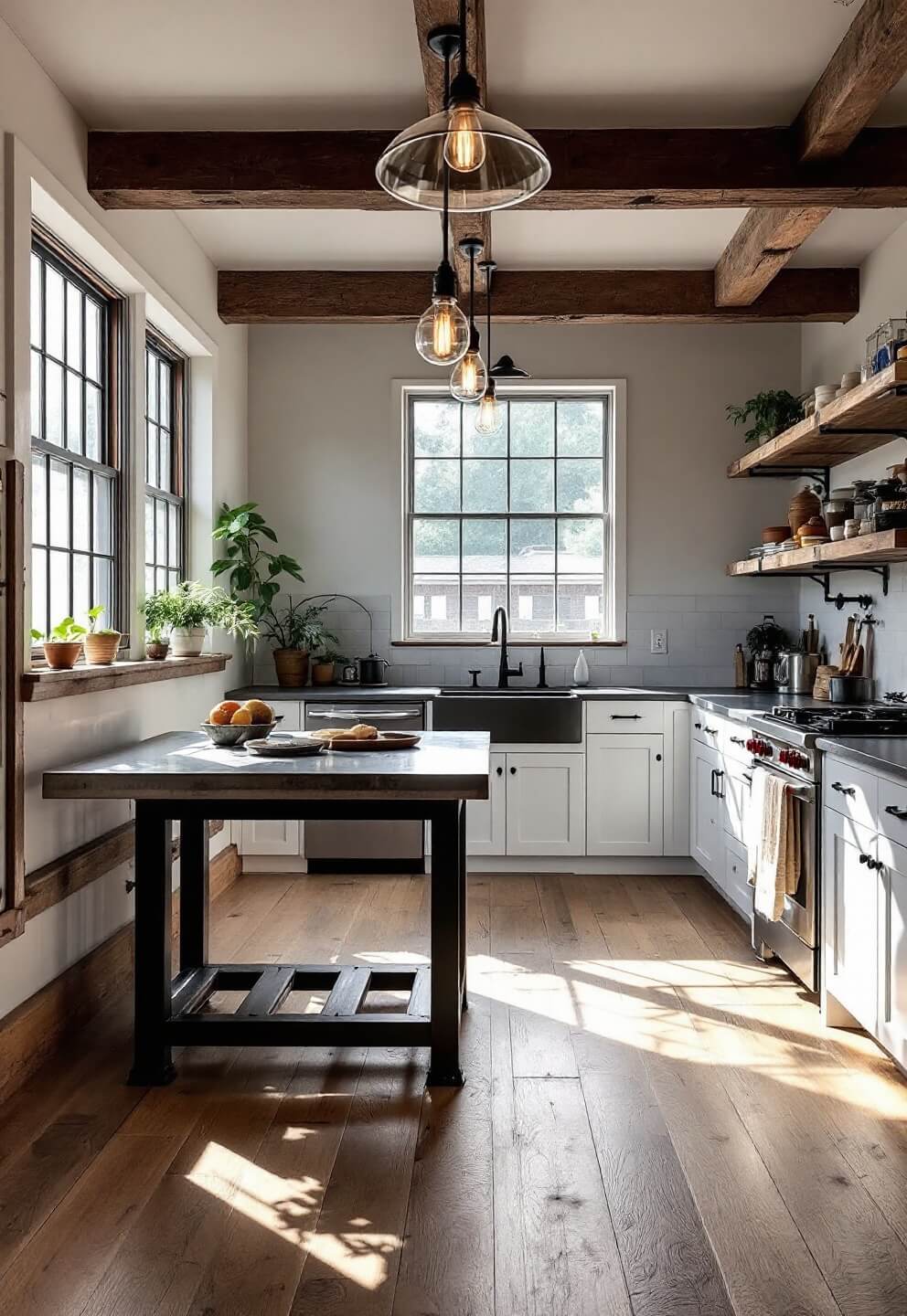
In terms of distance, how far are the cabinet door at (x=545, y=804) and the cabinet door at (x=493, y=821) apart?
0.03 meters

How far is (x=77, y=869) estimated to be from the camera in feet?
11.3

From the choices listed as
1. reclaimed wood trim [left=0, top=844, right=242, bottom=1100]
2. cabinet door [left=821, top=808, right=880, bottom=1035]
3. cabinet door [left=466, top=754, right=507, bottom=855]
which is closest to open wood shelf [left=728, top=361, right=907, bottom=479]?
cabinet door [left=821, top=808, right=880, bottom=1035]

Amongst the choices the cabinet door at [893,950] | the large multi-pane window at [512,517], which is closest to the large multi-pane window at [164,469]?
the large multi-pane window at [512,517]

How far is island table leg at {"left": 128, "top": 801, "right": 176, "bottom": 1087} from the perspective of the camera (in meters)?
2.99

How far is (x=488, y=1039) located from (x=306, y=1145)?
0.82 metres

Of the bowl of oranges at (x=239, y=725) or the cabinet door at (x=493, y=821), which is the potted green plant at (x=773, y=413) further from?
the bowl of oranges at (x=239, y=725)

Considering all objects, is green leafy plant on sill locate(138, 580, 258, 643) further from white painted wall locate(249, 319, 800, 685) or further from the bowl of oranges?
white painted wall locate(249, 319, 800, 685)

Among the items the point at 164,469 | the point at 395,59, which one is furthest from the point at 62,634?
the point at 395,59

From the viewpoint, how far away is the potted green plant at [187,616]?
14.5 feet

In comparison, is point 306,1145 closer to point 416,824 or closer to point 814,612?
point 416,824

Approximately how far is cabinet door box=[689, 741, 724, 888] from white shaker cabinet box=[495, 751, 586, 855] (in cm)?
56

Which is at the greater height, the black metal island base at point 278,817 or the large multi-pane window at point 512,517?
the large multi-pane window at point 512,517

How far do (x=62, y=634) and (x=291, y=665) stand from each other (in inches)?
93.7

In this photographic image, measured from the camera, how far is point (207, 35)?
10.6ft
